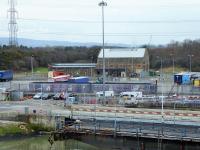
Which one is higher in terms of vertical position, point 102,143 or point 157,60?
point 157,60

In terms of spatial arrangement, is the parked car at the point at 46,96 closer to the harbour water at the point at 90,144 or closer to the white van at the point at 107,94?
the white van at the point at 107,94

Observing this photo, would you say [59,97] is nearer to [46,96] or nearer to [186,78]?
[46,96]

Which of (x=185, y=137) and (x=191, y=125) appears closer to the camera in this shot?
(x=185, y=137)

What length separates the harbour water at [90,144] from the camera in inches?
979

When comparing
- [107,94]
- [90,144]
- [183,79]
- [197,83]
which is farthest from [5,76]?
[90,144]

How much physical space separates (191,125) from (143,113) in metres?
7.14

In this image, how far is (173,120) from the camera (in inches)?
1171

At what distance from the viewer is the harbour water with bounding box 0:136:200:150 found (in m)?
24.9

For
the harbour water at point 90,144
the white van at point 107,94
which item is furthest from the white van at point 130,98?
the harbour water at point 90,144

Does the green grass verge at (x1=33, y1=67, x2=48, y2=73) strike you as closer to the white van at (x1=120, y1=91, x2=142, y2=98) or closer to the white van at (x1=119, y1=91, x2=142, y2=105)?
the white van at (x1=119, y1=91, x2=142, y2=105)

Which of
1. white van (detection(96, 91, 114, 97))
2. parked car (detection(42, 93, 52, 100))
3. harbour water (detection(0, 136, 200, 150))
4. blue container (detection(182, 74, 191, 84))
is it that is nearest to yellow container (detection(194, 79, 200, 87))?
blue container (detection(182, 74, 191, 84))

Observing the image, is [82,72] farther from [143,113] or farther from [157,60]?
[143,113]

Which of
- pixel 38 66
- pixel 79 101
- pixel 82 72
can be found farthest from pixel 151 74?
pixel 79 101

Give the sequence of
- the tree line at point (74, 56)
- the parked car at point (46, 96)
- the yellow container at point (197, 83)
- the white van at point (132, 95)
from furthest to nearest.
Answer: the tree line at point (74, 56)
the yellow container at point (197, 83)
the parked car at point (46, 96)
the white van at point (132, 95)
